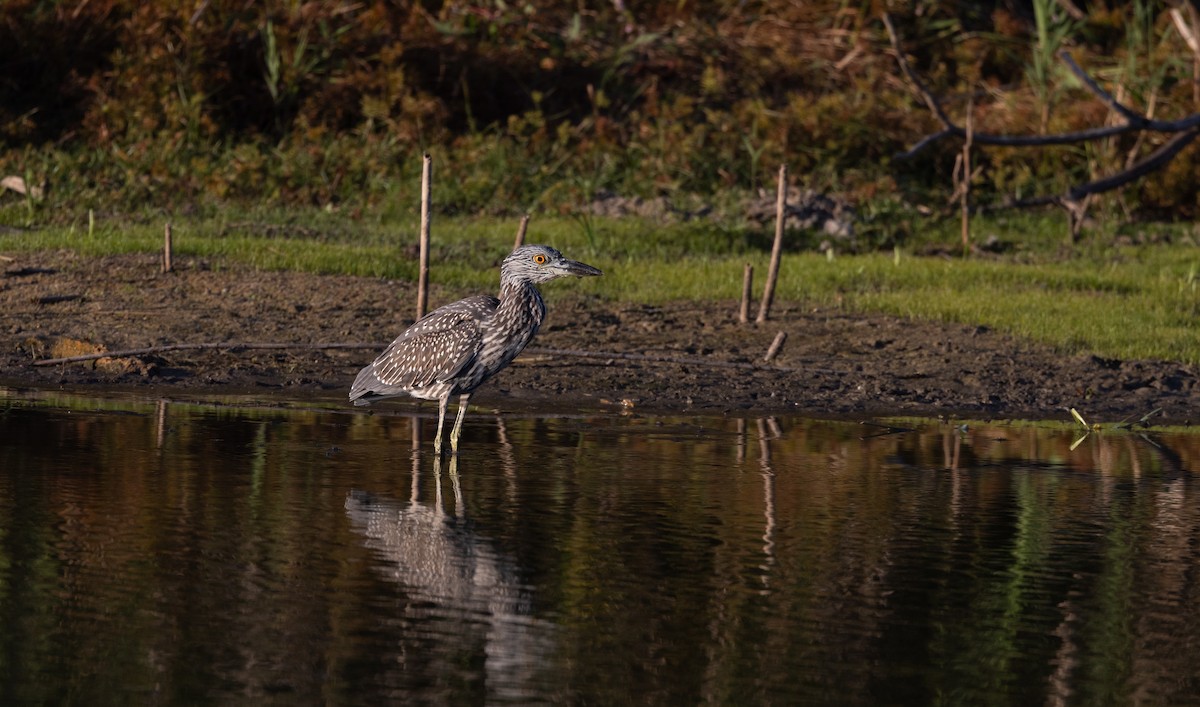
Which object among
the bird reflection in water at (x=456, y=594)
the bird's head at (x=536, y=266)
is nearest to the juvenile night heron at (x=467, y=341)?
the bird's head at (x=536, y=266)

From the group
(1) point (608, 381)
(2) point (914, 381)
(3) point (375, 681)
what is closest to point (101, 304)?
(1) point (608, 381)

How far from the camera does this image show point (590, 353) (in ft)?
41.2

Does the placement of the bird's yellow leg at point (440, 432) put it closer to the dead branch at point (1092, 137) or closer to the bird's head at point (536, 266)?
the bird's head at point (536, 266)

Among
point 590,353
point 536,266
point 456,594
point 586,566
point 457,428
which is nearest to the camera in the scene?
point 456,594

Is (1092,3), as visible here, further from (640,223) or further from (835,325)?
(835,325)

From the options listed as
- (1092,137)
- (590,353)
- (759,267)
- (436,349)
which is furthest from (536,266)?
(1092,137)

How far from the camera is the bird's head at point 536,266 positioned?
10914 millimetres

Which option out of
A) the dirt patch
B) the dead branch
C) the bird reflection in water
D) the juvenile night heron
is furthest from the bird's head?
the dead branch

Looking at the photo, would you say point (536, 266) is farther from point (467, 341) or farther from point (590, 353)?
point (590, 353)

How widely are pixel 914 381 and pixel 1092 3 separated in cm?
1287

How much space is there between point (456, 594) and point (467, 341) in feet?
12.4

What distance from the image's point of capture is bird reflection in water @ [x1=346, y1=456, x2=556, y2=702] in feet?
19.6

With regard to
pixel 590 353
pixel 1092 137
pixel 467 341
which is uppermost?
pixel 1092 137

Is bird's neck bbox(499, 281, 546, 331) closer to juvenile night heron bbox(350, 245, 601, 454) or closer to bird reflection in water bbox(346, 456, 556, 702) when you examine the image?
juvenile night heron bbox(350, 245, 601, 454)
